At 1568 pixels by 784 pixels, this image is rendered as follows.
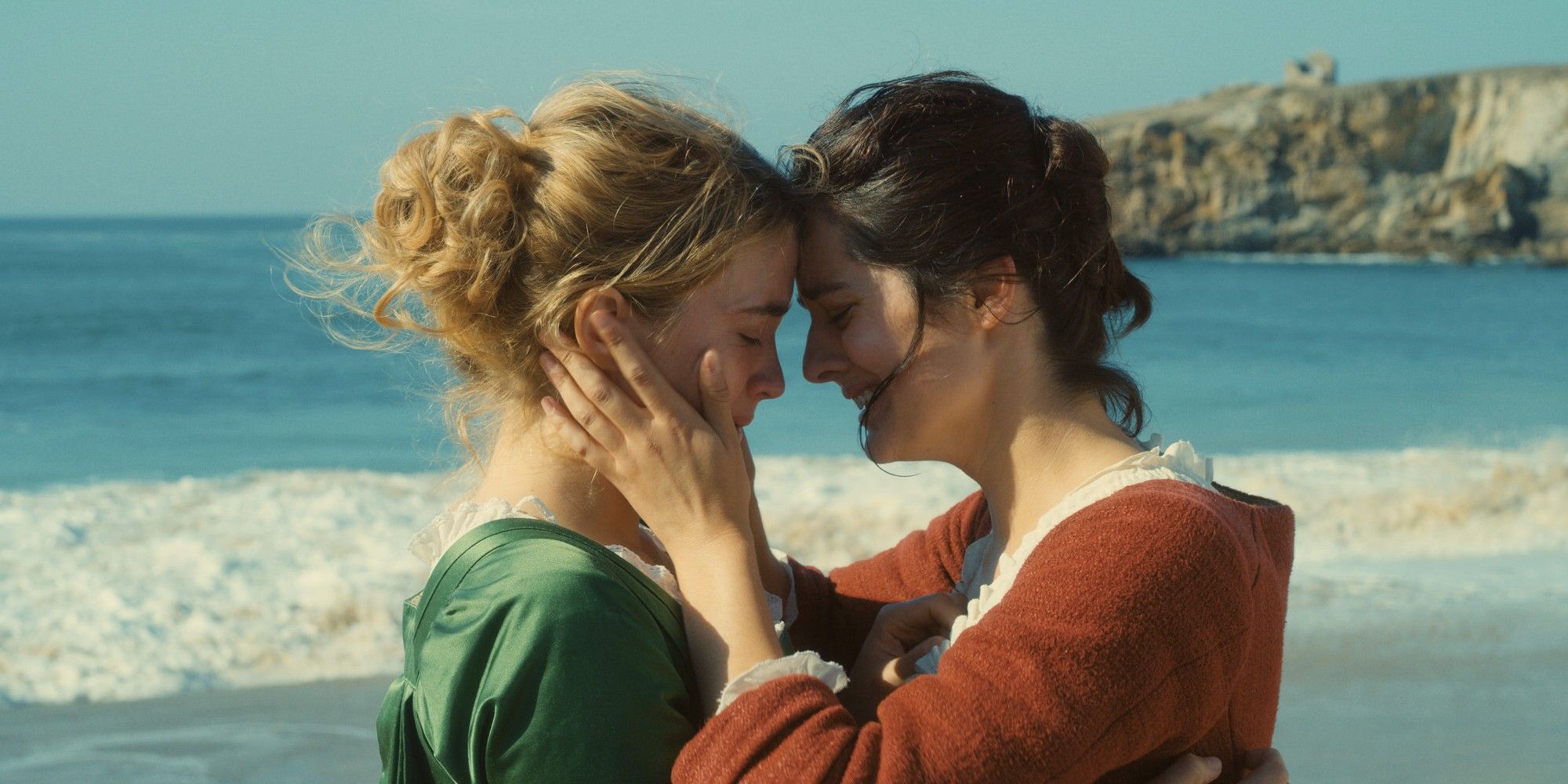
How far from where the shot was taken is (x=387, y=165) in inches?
94.0

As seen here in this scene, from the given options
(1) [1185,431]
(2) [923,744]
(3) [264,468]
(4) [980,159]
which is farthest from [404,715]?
(1) [1185,431]

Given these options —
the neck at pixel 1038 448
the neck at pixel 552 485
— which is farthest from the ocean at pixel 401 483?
the neck at pixel 1038 448

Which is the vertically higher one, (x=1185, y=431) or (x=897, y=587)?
(x=897, y=587)

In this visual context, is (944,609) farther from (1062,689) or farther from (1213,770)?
(1062,689)

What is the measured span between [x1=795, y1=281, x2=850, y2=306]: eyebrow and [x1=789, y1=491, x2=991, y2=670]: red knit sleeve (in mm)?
678

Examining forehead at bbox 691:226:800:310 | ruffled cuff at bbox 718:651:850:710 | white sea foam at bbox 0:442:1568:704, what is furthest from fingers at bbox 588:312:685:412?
white sea foam at bbox 0:442:1568:704

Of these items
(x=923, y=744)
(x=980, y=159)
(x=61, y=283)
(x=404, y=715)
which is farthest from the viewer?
(x=61, y=283)

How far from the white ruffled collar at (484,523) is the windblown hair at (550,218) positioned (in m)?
0.23

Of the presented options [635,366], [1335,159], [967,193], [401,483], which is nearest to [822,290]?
[967,193]

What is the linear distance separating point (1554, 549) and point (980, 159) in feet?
24.8

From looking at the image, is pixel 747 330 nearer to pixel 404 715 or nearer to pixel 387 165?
pixel 387 165

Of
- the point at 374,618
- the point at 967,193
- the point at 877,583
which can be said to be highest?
the point at 967,193

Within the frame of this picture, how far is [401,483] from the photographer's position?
1036 cm

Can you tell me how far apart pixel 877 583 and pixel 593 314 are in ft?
3.71
